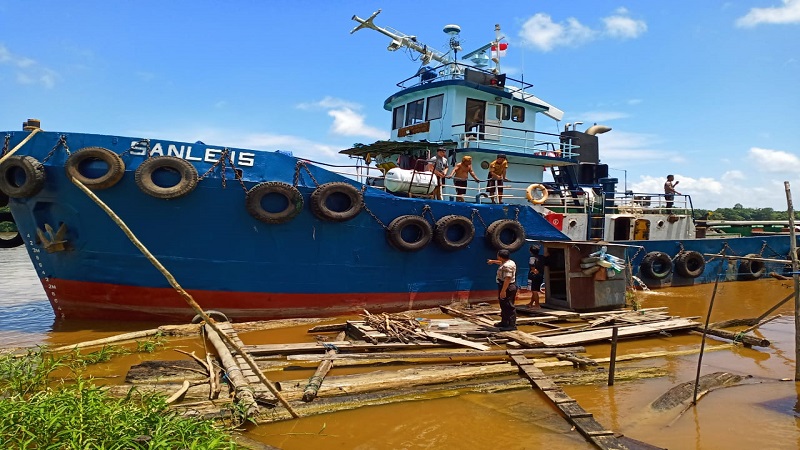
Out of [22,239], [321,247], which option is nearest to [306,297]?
[321,247]

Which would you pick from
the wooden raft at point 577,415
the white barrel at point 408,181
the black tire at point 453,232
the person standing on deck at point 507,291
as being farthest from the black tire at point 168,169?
the wooden raft at point 577,415

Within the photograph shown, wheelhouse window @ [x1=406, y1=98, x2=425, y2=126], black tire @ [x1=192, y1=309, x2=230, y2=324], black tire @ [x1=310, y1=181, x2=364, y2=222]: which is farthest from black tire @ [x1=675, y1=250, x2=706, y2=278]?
black tire @ [x1=192, y1=309, x2=230, y2=324]

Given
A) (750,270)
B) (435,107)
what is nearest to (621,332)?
(435,107)

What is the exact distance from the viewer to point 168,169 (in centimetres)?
788

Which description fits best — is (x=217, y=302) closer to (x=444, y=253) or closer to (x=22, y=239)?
(x=22, y=239)

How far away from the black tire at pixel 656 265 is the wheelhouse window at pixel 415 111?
24.0ft

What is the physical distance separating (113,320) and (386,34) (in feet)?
34.4

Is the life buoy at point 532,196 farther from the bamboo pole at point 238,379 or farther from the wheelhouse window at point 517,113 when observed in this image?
the bamboo pole at point 238,379

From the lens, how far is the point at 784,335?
28.2 feet

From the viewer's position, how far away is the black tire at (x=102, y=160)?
297 inches

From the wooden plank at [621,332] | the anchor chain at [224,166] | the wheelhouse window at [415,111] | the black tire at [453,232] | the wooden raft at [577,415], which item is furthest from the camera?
the wheelhouse window at [415,111]

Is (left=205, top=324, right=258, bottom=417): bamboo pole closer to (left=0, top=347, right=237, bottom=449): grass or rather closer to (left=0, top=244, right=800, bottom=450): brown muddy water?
(left=0, top=244, right=800, bottom=450): brown muddy water

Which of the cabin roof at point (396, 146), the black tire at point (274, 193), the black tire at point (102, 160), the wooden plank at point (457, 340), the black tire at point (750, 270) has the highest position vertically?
the cabin roof at point (396, 146)

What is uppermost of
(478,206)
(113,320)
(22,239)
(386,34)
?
(386,34)
